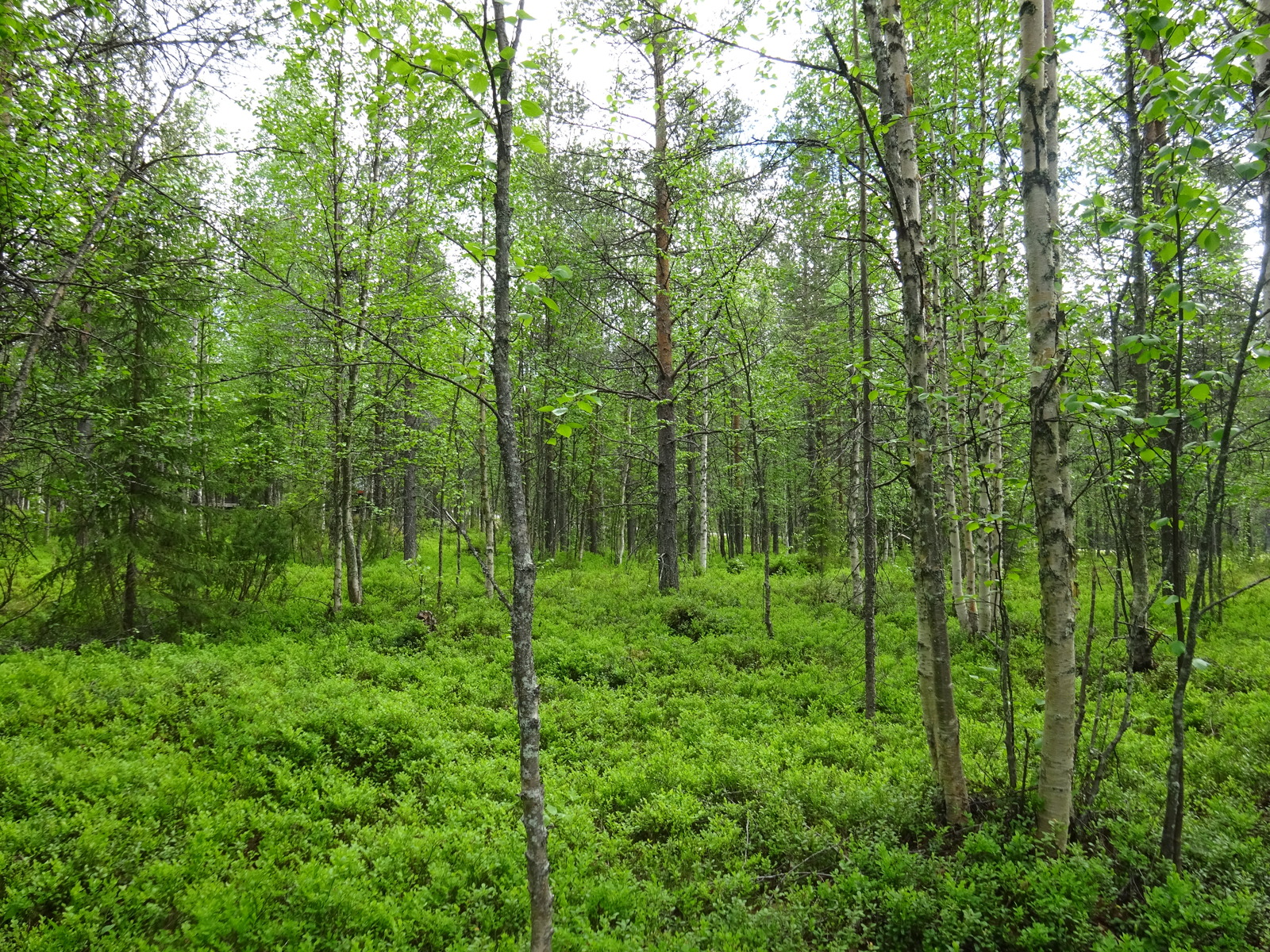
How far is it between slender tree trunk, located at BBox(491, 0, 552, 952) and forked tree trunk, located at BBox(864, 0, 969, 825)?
2892mm

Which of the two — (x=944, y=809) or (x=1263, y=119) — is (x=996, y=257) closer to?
(x=1263, y=119)

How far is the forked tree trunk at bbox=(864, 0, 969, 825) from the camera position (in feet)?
14.2

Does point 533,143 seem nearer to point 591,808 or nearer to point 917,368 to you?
point 917,368

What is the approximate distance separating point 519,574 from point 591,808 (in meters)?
3.72

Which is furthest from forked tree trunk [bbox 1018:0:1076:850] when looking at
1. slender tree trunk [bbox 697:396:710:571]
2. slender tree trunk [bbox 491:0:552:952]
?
slender tree trunk [bbox 697:396:710:571]

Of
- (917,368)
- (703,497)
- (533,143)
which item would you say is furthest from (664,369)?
(533,143)

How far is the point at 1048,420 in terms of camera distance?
150 inches

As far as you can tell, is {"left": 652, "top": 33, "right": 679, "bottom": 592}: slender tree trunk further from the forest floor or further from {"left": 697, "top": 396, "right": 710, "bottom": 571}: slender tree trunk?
{"left": 697, "top": 396, "right": 710, "bottom": 571}: slender tree trunk

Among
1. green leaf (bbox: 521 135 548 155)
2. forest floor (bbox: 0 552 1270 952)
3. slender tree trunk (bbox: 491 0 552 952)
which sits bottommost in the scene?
forest floor (bbox: 0 552 1270 952)

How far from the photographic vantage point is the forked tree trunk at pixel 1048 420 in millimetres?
3852

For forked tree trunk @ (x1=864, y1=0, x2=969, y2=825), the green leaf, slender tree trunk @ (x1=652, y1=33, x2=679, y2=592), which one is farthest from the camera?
slender tree trunk @ (x1=652, y1=33, x2=679, y2=592)

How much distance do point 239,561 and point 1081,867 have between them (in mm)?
13589

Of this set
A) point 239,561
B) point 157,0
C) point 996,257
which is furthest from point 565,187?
point 239,561

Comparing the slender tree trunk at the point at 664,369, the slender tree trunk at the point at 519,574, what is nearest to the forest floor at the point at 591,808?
the slender tree trunk at the point at 519,574
